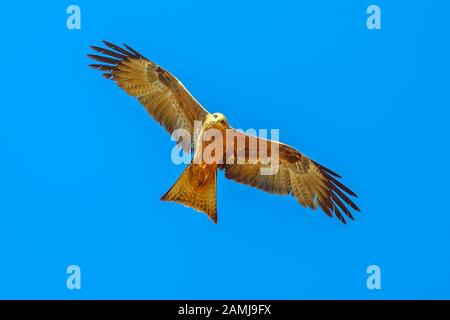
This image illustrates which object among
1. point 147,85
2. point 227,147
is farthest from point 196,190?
point 147,85

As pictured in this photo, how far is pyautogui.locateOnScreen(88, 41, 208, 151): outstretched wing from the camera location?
546 inches

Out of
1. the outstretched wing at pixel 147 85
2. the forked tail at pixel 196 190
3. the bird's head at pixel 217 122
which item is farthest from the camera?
the outstretched wing at pixel 147 85

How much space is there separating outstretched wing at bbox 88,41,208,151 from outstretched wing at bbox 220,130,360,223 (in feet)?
3.06

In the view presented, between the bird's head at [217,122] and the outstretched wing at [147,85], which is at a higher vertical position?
the outstretched wing at [147,85]

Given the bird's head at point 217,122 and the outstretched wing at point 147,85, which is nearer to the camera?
the bird's head at point 217,122

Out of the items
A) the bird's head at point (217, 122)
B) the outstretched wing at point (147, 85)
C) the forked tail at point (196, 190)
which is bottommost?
the forked tail at point (196, 190)

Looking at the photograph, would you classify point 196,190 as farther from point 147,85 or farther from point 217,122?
point 147,85

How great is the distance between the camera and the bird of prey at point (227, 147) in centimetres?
1374

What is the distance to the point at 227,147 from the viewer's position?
44.7 feet

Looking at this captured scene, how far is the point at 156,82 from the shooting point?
1392 centimetres

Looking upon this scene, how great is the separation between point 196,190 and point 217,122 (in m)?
1.15

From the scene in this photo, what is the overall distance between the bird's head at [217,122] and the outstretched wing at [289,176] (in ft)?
2.75

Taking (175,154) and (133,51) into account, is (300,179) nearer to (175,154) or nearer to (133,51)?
(175,154)

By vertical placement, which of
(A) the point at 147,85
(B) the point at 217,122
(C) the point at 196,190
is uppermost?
(A) the point at 147,85
